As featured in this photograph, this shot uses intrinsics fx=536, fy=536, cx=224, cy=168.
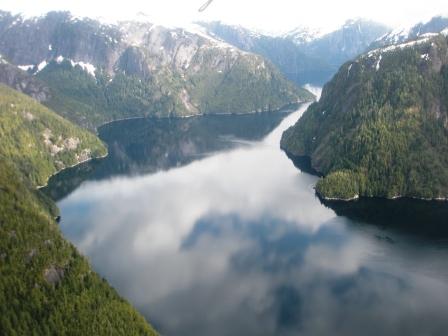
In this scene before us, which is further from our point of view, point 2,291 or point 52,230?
point 52,230

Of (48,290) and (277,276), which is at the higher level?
(48,290)

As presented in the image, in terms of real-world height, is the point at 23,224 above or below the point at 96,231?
above

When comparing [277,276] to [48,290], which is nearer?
[48,290]

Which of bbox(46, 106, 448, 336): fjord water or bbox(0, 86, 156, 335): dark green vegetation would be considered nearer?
bbox(0, 86, 156, 335): dark green vegetation

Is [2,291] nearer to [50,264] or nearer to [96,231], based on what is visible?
[50,264]

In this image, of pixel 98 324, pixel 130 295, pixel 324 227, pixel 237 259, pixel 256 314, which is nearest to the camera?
pixel 98 324

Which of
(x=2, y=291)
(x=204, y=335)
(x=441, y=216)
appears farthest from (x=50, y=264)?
(x=441, y=216)

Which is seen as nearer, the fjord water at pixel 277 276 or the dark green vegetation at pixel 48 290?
the dark green vegetation at pixel 48 290

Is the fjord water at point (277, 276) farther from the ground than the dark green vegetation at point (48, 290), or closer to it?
closer to it

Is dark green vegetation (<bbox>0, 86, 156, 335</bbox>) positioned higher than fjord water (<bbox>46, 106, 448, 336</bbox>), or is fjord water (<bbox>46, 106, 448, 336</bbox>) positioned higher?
dark green vegetation (<bbox>0, 86, 156, 335</bbox>)

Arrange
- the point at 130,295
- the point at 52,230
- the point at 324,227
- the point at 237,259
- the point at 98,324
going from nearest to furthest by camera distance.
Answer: the point at 98,324, the point at 130,295, the point at 52,230, the point at 237,259, the point at 324,227
